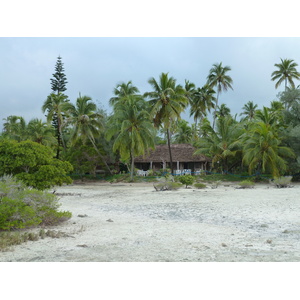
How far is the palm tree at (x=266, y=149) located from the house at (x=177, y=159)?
9.36m

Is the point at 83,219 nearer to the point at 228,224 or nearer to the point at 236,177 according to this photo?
the point at 228,224

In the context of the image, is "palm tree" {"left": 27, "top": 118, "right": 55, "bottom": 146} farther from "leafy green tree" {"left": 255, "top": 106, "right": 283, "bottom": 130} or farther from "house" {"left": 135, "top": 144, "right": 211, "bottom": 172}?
"leafy green tree" {"left": 255, "top": 106, "right": 283, "bottom": 130}

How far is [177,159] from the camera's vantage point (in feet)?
109

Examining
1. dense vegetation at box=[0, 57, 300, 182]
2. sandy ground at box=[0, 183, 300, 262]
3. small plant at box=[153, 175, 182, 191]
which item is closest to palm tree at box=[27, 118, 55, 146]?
dense vegetation at box=[0, 57, 300, 182]


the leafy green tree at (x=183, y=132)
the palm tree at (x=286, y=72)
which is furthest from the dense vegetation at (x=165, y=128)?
the leafy green tree at (x=183, y=132)

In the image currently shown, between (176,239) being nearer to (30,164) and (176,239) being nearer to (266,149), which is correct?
(30,164)

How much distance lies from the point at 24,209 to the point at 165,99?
22.6 m

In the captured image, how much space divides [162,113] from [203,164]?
9.54 metres

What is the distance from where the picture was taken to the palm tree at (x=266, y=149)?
22609 mm

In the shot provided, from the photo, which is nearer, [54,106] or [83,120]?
[83,120]

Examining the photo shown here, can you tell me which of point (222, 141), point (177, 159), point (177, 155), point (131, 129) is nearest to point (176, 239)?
point (131, 129)

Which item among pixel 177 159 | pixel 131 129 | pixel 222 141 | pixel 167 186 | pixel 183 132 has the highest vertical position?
pixel 183 132

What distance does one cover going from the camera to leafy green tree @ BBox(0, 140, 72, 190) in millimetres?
12922

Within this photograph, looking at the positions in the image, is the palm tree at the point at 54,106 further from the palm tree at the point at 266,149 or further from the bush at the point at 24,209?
the bush at the point at 24,209
